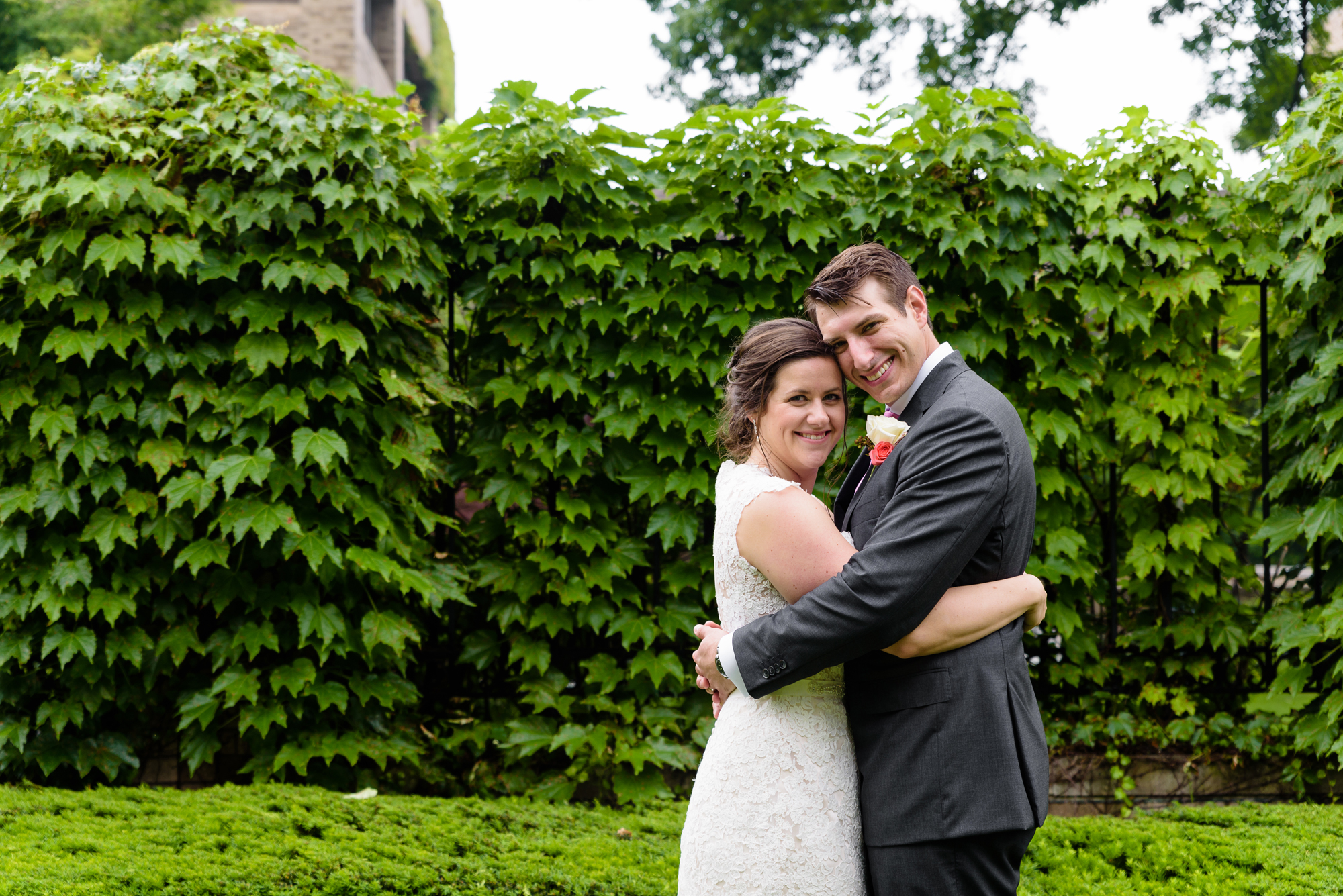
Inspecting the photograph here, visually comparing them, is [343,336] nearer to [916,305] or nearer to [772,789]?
[916,305]

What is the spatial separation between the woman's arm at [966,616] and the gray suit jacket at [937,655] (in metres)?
0.03

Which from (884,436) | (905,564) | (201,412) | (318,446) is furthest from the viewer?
(201,412)

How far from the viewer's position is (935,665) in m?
1.92

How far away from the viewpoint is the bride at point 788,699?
1.96 meters

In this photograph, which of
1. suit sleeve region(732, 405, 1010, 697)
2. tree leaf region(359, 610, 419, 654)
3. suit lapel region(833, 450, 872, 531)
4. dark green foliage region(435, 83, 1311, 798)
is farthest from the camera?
dark green foliage region(435, 83, 1311, 798)

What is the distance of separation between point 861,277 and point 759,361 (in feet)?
1.03

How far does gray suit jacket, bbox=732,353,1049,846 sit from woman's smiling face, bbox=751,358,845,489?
218mm

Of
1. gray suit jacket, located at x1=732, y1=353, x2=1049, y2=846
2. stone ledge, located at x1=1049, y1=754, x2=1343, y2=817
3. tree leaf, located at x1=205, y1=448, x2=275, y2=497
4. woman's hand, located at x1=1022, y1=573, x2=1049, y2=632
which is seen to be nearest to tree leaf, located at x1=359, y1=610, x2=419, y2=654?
tree leaf, located at x1=205, y1=448, x2=275, y2=497

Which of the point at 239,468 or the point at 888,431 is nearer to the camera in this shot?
the point at 888,431

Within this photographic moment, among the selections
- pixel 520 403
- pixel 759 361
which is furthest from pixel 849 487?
pixel 520 403

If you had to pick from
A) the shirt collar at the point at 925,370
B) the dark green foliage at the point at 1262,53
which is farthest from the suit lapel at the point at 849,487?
the dark green foliage at the point at 1262,53

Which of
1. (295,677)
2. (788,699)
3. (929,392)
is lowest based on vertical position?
(295,677)

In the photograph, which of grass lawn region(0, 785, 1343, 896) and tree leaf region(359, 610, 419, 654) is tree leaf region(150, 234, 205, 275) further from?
grass lawn region(0, 785, 1343, 896)

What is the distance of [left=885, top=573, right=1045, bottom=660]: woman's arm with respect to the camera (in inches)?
74.5
